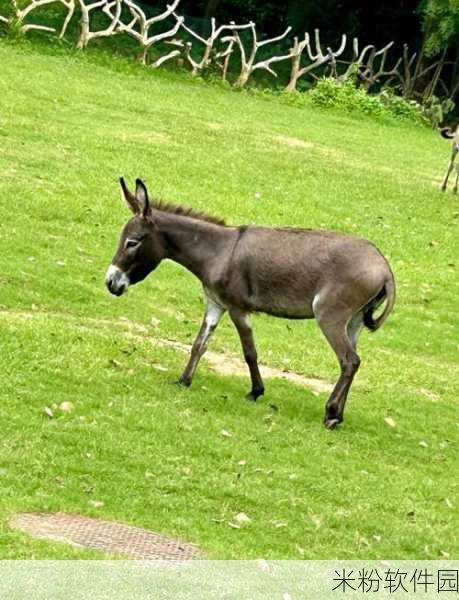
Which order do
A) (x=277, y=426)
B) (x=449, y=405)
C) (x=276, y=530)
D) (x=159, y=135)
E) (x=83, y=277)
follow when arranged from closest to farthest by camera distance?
(x=276, y=530) < (x=277, y=426) < (x=449, y=405) < (x=83, y=277) < (x=159, y=135)

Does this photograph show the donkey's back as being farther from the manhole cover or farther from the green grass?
the manhole cover

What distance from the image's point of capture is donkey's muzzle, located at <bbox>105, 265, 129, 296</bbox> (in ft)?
42.9

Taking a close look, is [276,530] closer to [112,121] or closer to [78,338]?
[78,338]

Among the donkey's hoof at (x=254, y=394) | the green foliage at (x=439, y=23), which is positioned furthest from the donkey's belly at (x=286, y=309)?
the green foliage at (x=439, y=23)

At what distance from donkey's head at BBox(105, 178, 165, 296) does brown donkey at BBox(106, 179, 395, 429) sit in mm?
10

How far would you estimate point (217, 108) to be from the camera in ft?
108

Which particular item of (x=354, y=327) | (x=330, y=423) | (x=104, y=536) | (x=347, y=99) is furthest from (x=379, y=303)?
(x=347, y=99)

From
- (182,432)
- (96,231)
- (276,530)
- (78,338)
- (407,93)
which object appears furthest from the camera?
(407,93)

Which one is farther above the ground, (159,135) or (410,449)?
(410,449)

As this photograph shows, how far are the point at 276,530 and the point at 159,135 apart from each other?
19.0 m

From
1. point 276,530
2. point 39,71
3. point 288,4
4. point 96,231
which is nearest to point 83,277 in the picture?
point 96,231

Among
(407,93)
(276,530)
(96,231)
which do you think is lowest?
(407,93)

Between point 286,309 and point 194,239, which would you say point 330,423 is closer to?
point 286,309

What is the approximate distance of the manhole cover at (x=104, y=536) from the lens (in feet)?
28.9
